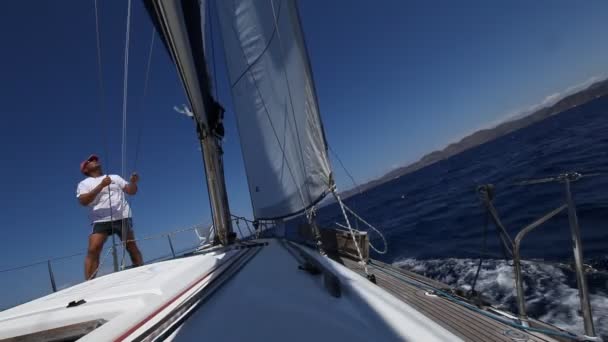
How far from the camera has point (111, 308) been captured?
1278mm

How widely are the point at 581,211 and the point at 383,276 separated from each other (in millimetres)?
5785

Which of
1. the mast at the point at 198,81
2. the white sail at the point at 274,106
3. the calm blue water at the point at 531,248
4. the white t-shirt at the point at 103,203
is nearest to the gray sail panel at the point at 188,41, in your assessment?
the mast at the point at 198,81

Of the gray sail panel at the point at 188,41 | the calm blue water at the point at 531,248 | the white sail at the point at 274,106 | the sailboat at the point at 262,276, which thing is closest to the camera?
the sailboat at the point at 262,276

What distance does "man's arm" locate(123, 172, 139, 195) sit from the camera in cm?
340

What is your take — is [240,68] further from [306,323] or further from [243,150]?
[306,323]

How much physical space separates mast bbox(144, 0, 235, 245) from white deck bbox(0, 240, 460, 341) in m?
1.71

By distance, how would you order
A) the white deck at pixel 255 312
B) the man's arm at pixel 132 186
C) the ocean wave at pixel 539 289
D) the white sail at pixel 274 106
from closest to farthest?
1. the white deck at pixel 255 312
2. the ocean wave at pixel 539 289
3. the man's arm at pixel 132 186
4. the white sail at pixel 274 106

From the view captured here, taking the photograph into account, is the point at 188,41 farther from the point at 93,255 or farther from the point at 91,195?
the point at 93,255

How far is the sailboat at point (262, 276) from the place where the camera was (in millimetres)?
1013

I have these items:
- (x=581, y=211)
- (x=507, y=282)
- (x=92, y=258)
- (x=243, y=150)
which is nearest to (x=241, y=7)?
(x=243, y=150)

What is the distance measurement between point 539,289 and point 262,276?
3946mm

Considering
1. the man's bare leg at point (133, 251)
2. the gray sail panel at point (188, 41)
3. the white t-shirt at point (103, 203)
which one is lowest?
the man's bare leg at point (133, 251)

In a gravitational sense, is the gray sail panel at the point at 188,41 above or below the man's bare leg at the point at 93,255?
above

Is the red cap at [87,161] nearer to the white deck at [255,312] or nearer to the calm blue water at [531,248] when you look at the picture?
the white deck at [255,312]
